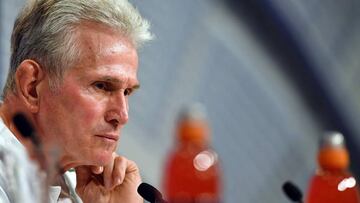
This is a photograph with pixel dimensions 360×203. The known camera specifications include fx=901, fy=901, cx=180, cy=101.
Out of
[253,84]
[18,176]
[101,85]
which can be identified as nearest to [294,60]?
[253,84]

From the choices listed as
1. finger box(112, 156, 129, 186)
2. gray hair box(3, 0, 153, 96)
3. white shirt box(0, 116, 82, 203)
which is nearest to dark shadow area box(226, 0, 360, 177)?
finger box(112, 156, 129, 186)

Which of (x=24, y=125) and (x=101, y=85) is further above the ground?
(x=101, y=85)

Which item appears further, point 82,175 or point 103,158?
point 82,175

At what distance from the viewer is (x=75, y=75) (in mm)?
2264

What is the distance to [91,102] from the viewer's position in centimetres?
222

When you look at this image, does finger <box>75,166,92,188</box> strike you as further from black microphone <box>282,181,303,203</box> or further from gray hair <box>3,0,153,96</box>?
black microphone <box>282,181,303,203</box>

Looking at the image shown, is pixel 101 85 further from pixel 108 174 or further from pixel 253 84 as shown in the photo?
pixel 253 84

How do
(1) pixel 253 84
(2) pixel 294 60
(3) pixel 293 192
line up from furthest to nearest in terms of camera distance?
(2) pixel 294 60 → (1) pixel 253 84 → (3) pixel 293 192

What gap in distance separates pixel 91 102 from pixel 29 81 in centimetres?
18

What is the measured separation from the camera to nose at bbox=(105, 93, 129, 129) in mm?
2203

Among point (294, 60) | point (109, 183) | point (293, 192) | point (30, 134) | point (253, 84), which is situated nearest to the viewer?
point (30, 134)

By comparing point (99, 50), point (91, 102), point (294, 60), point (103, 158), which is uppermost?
point (294, 60)

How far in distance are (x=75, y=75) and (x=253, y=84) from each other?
362 cm

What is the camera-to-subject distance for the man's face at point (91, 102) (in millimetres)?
2215
